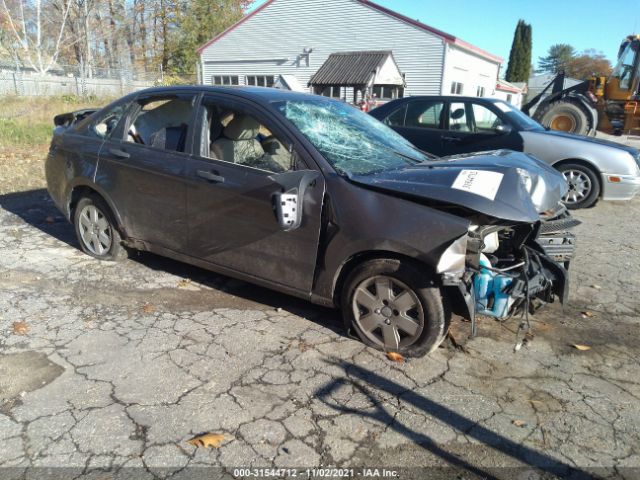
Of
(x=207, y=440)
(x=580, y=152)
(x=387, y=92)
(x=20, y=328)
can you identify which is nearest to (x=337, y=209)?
(x=207, y=440)

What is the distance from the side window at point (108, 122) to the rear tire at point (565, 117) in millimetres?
9868

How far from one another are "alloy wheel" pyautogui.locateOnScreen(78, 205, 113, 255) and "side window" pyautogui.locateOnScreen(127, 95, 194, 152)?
0.87 m

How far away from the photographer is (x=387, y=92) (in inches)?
987

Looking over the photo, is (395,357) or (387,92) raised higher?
(387,92)

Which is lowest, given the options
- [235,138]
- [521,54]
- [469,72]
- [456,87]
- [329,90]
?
[235,138]

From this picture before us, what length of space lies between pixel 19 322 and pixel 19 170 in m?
6.64

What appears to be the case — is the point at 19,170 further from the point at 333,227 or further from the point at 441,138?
the point at 333,227

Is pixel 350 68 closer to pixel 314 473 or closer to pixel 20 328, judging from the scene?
pixel 20 328

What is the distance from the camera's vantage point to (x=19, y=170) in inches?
352

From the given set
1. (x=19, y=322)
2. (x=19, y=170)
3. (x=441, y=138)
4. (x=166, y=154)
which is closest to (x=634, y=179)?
(x=441, y=138)

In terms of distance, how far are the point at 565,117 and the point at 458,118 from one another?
537 centimetres

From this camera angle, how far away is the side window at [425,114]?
7559 mm

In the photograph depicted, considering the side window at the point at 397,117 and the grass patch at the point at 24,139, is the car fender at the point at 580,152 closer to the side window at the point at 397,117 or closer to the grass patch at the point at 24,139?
the side window at the point at 397,117

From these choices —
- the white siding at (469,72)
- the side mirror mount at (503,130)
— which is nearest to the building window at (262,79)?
the white siding at (469,72)
